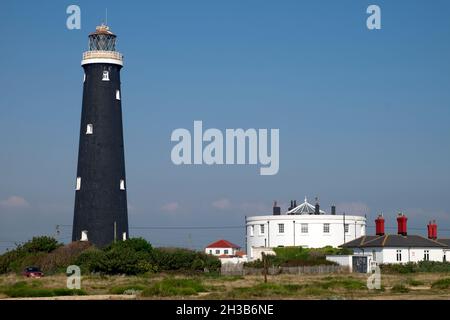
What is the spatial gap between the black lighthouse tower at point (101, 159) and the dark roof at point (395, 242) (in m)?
21.5

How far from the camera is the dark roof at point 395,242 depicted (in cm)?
7265

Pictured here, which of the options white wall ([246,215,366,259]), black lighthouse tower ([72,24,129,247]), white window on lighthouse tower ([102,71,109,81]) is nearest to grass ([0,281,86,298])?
black lighthouse tower ([72,24,129,247])

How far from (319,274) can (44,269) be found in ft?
62.7

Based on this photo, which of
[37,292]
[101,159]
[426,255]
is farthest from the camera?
[426,255]

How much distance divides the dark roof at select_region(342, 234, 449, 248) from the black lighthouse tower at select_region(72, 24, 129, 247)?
21472 millimetres

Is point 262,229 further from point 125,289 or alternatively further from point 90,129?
point 125,289

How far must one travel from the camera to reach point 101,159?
2479 inches

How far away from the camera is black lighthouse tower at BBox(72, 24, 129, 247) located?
206 feet

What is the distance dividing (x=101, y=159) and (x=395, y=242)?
1018 inches

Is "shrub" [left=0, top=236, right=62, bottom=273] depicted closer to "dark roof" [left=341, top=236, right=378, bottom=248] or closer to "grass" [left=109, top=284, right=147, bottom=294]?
"grass" [left=109, top=284, right=147, bottom=294]

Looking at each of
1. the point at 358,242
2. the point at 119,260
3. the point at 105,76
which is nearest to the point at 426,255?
the point at 358,242

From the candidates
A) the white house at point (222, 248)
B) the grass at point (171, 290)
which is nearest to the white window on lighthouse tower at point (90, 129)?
the grass at point (171, 290)

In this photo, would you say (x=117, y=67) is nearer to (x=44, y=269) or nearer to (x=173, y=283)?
(x=44, y=269)
